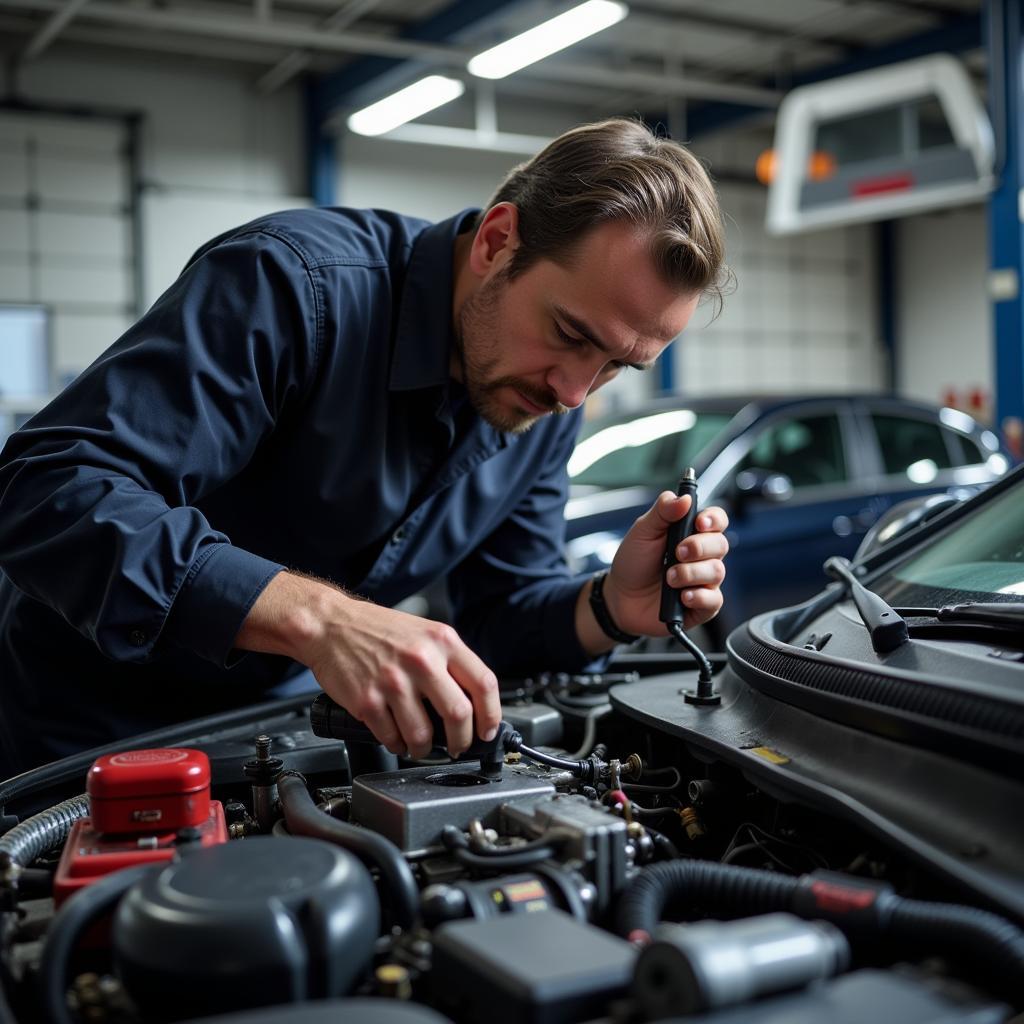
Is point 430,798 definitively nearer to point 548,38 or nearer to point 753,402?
point 753,402

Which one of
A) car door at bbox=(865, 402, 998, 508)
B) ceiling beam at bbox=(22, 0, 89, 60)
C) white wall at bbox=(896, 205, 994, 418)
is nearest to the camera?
car door at bbox=(865, 402, 998, 508)

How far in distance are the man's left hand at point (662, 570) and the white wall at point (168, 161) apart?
7.74 meters

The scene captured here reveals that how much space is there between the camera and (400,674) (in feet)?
3.64

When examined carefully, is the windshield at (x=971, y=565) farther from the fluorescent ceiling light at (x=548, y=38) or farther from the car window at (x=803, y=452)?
the fluorescent ceiling light at (x=548, y=38)

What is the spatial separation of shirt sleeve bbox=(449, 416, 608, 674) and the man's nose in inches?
13.9

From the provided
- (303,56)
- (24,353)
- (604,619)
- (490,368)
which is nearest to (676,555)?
(604,619)

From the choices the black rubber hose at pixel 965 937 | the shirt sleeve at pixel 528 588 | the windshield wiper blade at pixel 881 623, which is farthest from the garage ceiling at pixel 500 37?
the black rubber hose at pixel 965 937

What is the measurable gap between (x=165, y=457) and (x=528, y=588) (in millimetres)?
786

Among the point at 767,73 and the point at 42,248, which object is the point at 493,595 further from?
the point at 767,73

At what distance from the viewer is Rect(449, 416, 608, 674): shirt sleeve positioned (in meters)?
1.89

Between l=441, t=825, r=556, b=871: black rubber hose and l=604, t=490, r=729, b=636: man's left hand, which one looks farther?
l=604, t=490, r=729, b=636: man's left hand

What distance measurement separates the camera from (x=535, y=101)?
1083 centimetres

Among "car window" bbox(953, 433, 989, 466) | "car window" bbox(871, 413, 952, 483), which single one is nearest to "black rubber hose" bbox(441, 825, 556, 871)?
"car window" bbox(871, 413, 952, 483)

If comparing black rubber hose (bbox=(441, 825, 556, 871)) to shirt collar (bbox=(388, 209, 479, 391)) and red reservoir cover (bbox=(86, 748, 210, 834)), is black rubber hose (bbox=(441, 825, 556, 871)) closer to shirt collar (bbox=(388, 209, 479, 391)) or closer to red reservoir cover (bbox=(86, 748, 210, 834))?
red reservoir cover (bbox=(86, 748, 210, 834))
